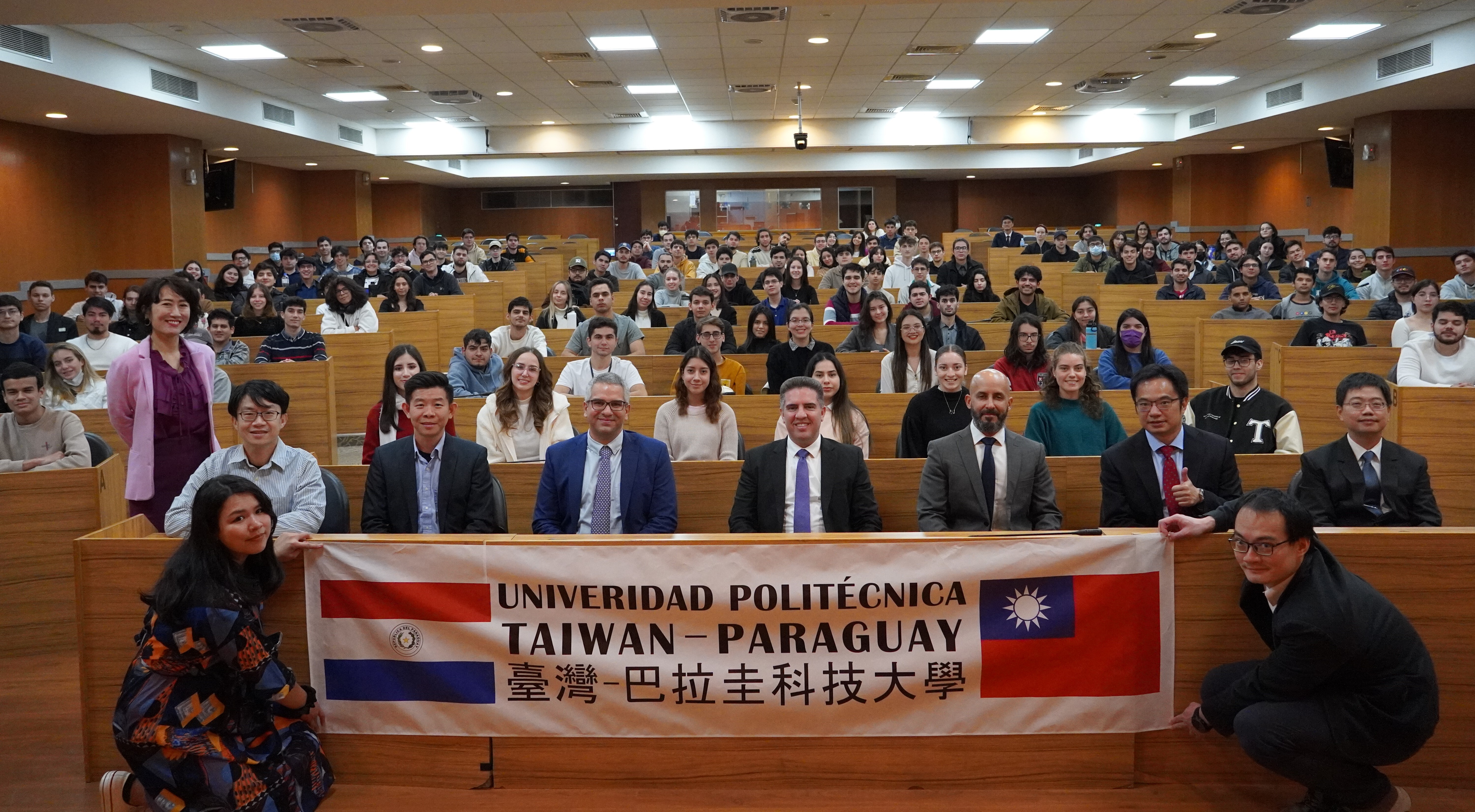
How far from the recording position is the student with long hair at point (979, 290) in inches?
406

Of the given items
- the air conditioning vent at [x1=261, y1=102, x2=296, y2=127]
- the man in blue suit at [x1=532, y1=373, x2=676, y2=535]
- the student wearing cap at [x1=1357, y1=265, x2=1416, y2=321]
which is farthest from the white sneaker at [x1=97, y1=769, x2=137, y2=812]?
the air conditioning vent at [x1=261, y1=102, x2=296, y2=127]

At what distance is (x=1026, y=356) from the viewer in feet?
19.4

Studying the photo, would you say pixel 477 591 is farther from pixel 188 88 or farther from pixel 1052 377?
pixel 188 88

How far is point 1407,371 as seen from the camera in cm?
640

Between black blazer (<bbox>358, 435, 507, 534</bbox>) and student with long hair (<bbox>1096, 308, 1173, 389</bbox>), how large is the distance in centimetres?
402

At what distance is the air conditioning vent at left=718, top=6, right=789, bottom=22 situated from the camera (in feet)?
30.7

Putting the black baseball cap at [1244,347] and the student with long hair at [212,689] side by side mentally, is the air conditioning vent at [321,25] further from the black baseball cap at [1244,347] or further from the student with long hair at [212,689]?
the black baseball cap at [1244,347]

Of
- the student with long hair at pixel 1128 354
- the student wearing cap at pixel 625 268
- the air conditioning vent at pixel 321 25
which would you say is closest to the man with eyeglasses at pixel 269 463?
the student with long hair at pixel 1128 354

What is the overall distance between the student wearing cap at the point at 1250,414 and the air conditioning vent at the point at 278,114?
12.5 m

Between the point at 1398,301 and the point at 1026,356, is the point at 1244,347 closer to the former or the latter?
the point at 1026,356

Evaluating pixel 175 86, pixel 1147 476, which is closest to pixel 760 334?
pixel 1147 476

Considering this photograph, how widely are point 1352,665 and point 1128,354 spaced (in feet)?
12.6

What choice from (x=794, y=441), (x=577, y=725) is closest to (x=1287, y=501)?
(x=794, y=441)

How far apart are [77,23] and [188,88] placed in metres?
4.13
